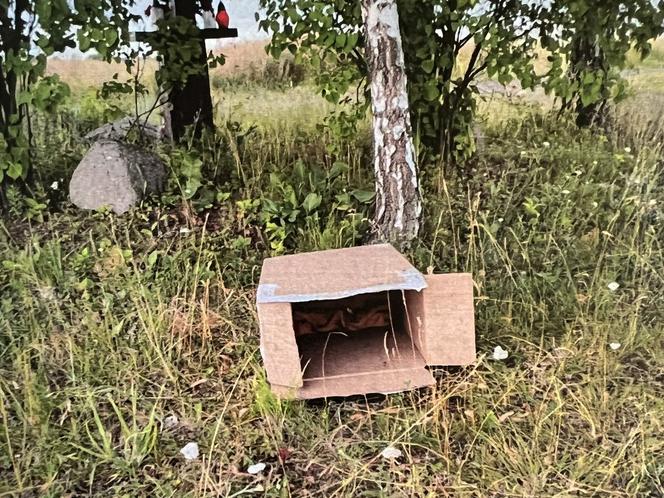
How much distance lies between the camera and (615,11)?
3.73 m

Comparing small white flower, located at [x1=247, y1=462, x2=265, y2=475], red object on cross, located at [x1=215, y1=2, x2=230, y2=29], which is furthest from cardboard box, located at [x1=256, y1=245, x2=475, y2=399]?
red object on cross, located at [x1=215, y1=2, x2=230, y2=29]

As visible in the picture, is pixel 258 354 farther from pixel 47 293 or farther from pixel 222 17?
pixel 222 17

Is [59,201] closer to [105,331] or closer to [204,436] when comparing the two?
[105,331]

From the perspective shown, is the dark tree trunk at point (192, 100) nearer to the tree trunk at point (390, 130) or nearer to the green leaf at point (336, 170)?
the green leaf at point (336, 170)

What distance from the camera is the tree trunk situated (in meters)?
3.16

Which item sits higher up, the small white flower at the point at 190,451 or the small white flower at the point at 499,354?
the small white flower at the point at 499,354

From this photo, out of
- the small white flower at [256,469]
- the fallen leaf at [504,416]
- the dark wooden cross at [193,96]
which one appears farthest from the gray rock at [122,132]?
the fallen leaf at [504,416]

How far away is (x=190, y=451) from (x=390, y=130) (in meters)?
1.86

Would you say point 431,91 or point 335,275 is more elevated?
point 431,91

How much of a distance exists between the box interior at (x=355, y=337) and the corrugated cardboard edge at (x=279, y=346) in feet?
0.50

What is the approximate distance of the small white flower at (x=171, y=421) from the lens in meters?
2.40

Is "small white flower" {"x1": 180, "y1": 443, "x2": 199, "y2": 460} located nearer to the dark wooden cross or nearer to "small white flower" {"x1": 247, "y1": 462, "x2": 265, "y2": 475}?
"small white flower" {"x1": 247, "y1": 462, "x2": 265, "y2": 475}

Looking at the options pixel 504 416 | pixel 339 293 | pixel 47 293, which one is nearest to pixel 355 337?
pixel 339 293

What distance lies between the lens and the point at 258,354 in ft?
8.87
